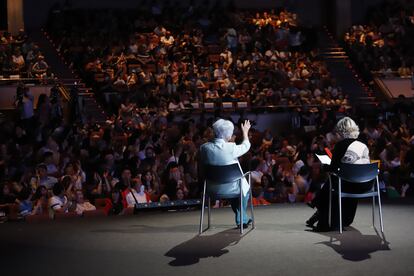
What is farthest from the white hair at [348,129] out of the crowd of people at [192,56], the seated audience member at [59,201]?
the crowd of people at [192,56]

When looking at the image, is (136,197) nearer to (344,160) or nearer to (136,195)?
(136,195)

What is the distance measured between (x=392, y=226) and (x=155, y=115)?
356 inches

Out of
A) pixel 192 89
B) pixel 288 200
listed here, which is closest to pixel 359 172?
pixel 288 200

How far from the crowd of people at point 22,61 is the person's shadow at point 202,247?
10526 millimetres

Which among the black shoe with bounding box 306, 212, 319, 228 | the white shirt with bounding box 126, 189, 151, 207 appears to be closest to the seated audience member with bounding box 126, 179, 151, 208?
the white shirt with bounding box 126, 189, 151, 207

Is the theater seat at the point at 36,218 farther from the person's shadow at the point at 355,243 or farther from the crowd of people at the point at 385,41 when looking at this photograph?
the crowd of people at the point at 385,41

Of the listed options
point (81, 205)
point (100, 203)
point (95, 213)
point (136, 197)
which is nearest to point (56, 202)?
point (81, 205)

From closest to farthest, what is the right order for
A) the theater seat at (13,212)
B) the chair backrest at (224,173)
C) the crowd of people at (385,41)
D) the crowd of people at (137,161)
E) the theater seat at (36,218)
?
1. the chair backrest at (224,173)
2. the theater seat at (36,218)
3. the theater seat at (13,212)
4. the crowd of people at (137,161)
5. the crowd of people at (385,41)

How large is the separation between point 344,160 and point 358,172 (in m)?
0.30

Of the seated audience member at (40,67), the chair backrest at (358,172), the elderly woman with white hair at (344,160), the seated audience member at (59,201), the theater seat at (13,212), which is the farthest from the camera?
the seated audience member at (40,67)

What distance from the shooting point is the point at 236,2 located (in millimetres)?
24141

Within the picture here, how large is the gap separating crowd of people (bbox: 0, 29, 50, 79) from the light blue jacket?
1019 centimetres

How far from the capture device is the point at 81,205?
9.52m

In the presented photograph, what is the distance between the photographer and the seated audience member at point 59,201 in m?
9.23
